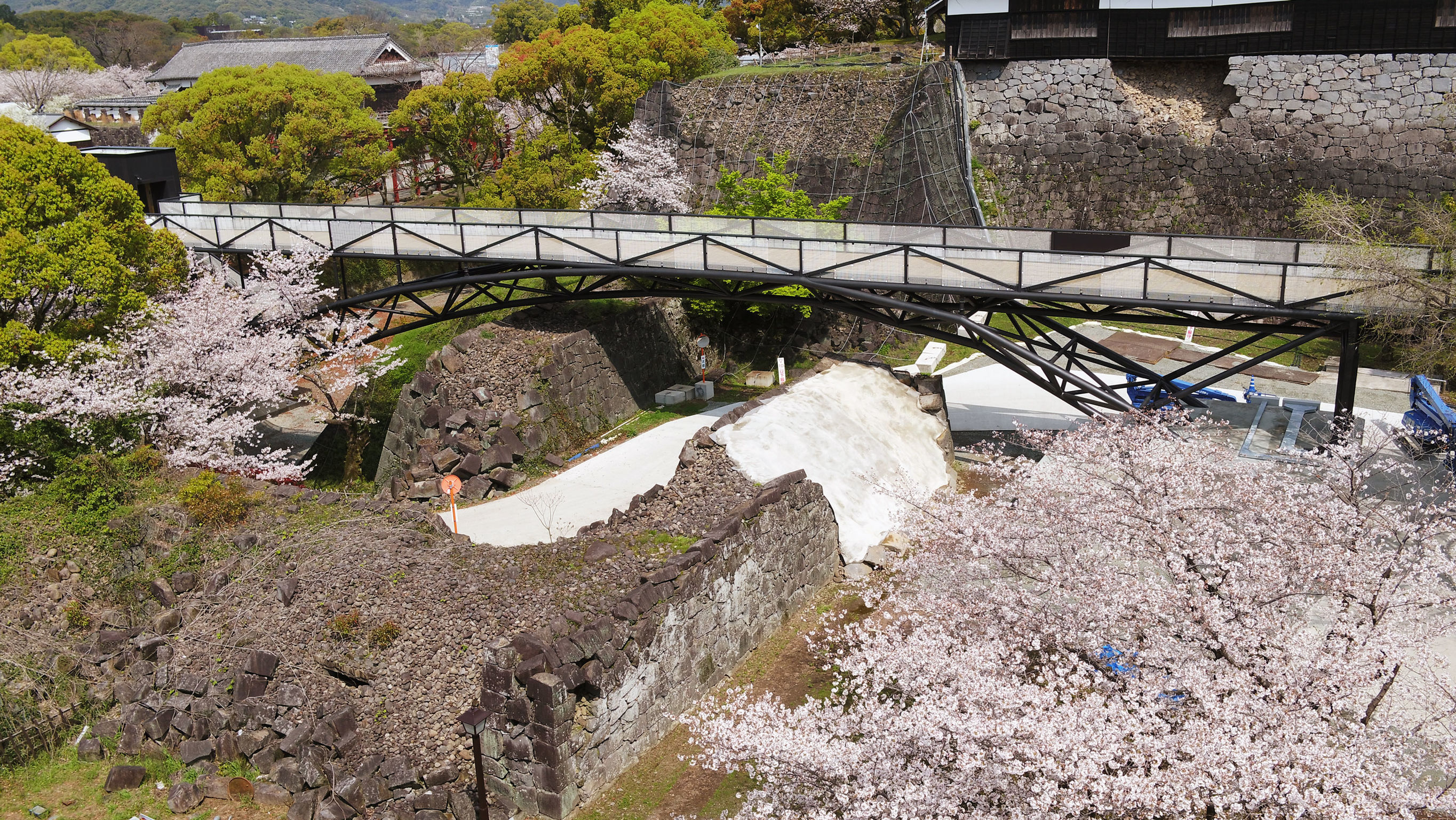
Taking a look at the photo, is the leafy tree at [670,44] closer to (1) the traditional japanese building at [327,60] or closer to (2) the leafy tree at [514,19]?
(1) the traditional japanese building at [327,60]

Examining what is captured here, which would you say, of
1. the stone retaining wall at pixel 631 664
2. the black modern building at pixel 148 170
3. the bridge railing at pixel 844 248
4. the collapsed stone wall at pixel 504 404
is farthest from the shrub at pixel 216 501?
the black modern building at pixel 148 170

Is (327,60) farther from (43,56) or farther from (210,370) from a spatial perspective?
(210,370)

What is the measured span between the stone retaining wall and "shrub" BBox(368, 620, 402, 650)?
1682mm

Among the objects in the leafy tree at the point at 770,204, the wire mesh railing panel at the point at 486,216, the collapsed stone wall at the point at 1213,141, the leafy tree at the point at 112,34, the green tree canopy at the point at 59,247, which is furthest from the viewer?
the leafy tree at the point at 112,34

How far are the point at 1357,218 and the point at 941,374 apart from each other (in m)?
13.3

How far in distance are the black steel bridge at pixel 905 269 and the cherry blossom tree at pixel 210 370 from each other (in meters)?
0.97

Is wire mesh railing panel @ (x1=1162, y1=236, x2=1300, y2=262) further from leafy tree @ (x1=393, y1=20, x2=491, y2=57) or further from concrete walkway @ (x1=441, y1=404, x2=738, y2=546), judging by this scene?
leafy tree @ (x1=393, y1=20, x2=491, y2=57)

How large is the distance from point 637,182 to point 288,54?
36495mm

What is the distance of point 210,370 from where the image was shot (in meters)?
22.0

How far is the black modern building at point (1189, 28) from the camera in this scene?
1281 inches

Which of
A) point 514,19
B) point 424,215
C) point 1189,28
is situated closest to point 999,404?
point 424,215

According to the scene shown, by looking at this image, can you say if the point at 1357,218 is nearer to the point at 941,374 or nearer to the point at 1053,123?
the point at 1053,123

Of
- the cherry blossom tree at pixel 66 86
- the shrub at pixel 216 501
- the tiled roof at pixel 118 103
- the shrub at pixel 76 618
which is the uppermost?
the cherry blossom tree at pixel 66 86

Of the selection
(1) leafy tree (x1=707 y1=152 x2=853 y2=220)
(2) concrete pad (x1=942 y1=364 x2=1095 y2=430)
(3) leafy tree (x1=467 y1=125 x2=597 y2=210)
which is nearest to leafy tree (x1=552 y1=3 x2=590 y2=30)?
(3) leafy tree (x1=467 y1=125 x2=597 y2=210)
